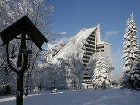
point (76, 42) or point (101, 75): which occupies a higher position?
point (76, 42)

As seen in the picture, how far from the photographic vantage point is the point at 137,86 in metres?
43.3

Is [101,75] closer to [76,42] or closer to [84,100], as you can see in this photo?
[76,42]

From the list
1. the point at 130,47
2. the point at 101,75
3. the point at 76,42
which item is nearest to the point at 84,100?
the point at 130,47

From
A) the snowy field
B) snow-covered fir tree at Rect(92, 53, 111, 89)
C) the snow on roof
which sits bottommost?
the snowy field

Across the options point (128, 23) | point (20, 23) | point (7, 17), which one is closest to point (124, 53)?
point (128, 23)

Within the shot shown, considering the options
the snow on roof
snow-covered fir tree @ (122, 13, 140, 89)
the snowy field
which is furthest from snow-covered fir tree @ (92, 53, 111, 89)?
the snowy field

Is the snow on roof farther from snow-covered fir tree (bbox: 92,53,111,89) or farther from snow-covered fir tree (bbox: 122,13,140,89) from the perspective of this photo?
snow-covered fir tree (bbox: 122,13,140,89)

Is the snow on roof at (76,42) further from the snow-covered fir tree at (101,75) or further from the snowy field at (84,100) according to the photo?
the snowy field at (84,100)

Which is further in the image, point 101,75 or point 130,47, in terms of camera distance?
point 101,75

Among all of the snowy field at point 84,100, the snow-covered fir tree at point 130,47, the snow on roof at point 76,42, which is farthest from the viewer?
the snow on roof at point 76,42

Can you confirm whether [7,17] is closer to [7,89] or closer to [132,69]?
[7,89]

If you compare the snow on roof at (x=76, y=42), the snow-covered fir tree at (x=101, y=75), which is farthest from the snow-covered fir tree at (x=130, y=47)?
the snow on roof at (x=76, y=42)

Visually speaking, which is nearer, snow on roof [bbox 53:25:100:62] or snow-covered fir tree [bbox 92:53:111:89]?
snow-covered fir tree [bbox 92:53:111:89]

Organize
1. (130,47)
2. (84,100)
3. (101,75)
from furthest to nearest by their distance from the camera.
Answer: (101,75), (130,47), (84,100)
